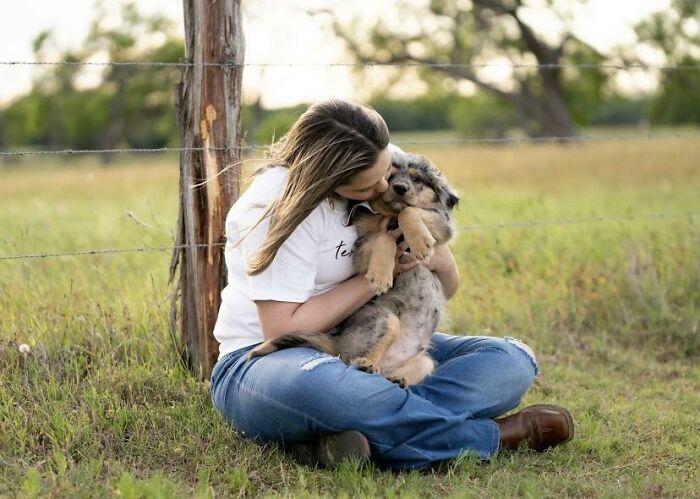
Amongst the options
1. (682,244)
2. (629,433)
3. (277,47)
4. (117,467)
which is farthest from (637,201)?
(117,467)

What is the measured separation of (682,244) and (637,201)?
4624 millimetres

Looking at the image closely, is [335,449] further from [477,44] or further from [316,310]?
[477,44]

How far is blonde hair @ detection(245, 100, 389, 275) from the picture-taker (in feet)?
10.9

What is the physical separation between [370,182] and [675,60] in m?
21.4

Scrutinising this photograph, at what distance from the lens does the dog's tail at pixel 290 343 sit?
3408mm

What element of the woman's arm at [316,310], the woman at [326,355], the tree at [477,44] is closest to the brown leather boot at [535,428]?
the woman at [326,355]

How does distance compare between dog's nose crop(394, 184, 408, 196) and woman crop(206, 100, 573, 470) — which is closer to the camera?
woman crop(206, 100, 573, 470)

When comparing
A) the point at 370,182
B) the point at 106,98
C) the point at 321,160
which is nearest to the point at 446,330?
the point at 370,182

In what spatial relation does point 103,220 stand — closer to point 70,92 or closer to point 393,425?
point 393,425

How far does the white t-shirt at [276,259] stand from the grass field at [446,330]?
19.3 inches

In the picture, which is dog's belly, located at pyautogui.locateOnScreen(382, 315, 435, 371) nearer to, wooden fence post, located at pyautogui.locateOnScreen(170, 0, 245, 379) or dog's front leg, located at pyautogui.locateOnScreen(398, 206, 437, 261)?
dog's front leg, located at pyautogui.locateOnScreen(398, 206, 437, 261)

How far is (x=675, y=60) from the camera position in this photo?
74.3 feet

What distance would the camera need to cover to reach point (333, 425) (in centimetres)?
331

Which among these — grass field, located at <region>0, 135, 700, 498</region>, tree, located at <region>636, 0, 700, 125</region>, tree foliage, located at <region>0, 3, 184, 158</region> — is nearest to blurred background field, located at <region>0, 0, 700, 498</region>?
grass field, located at <region>0, 135, 700, 498</region>
